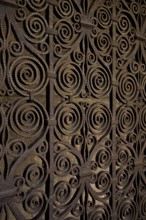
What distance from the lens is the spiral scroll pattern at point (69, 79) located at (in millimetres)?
1149

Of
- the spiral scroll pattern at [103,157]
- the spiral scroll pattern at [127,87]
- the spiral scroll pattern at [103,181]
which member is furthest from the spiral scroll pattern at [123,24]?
the spiral scroll pattern at [103,181]

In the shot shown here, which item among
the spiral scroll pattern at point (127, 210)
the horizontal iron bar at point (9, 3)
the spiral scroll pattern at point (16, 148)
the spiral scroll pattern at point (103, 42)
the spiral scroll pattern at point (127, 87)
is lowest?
the spiral scroll pattern at point (127, 210)

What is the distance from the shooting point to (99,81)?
1277mm

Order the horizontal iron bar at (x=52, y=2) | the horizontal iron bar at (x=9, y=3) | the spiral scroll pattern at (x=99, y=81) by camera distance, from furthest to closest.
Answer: the spiral scroll pattern at (x=99, y=81)
the horizontal iron bar at (x=52, y=2)
the horizontal iron bar at (x=9, y=3)

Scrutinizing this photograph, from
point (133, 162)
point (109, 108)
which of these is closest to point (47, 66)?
point (109, 108)

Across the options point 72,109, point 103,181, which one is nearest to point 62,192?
point 103,181

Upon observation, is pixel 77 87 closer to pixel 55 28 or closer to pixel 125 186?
pixel 55 28

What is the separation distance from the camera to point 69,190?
118 centimetres

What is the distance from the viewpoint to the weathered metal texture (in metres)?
1.03

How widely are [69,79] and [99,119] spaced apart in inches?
9.7

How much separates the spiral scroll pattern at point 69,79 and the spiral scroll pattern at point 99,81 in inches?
2.6

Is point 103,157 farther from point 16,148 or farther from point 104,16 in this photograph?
point 104,16

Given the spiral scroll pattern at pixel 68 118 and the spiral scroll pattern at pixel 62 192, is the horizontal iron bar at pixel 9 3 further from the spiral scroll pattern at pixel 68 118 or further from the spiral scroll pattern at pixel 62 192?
the spiral scroll pattern at pixel 62 192

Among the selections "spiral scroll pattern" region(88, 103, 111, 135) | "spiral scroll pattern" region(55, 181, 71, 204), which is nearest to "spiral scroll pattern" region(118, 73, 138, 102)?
"spiral scroll pattern" region(88, 103, 111, 135)
